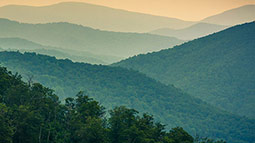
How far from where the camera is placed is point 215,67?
497 feet

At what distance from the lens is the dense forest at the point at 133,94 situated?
94438mm

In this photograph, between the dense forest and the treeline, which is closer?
the treeline

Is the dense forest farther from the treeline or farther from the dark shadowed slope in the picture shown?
the treeline

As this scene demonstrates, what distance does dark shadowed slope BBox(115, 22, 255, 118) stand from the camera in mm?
134625

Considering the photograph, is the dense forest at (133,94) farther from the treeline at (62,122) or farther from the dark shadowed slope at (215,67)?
the treeline at (62,122)

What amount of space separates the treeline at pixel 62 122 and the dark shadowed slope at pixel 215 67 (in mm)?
91631

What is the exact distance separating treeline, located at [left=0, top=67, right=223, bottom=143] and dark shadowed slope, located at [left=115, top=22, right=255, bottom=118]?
9163cm

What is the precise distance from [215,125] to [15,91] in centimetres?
6866

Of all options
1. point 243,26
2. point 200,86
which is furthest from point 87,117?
point 243,26

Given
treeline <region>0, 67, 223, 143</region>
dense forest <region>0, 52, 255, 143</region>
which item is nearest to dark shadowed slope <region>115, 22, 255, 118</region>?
dense forest <region>0, 52, 255, 143</region>

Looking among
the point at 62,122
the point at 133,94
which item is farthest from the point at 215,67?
the point at 62,122

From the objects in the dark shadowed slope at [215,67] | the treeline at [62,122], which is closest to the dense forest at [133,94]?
the dark shadowed slope at [215,67]

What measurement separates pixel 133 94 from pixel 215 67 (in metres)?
56.5

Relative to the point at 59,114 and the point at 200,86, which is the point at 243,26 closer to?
the point at 200,86
